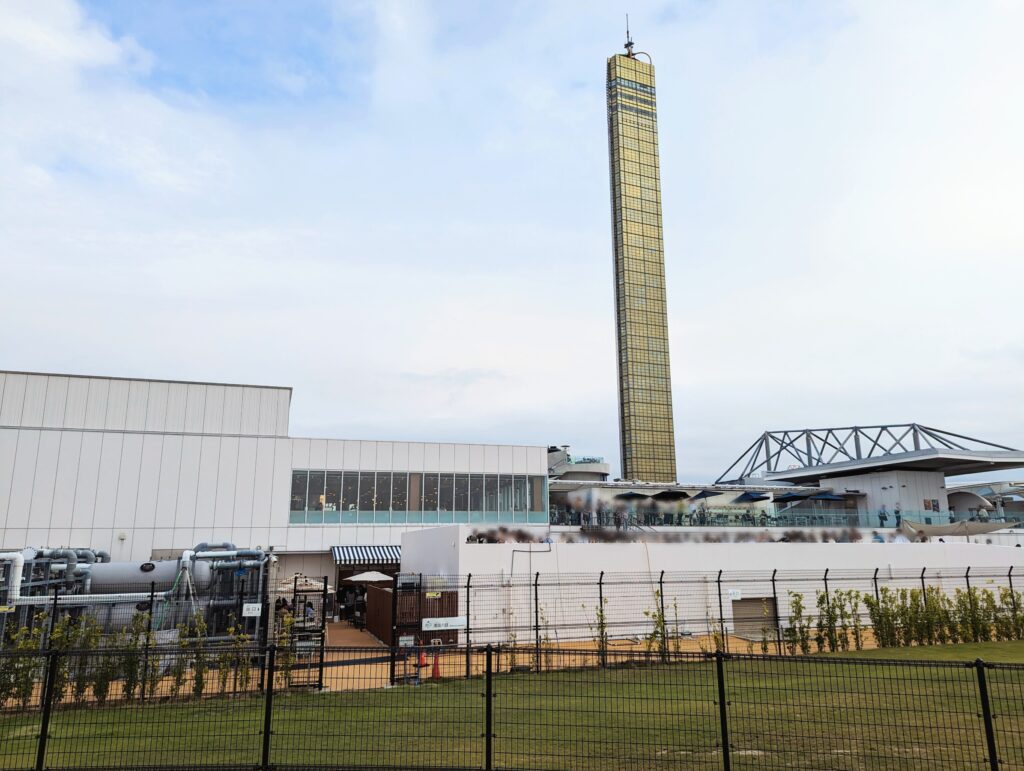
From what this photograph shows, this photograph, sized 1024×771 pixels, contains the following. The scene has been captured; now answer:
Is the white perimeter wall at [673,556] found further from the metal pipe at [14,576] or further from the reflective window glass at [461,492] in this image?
the metal pipe at [14,576]

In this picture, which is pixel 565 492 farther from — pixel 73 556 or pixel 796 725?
pixel 796 725

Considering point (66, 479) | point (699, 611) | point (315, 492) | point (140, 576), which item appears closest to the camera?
point (140, 576)

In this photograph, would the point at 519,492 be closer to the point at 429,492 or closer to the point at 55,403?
the point at 429,492

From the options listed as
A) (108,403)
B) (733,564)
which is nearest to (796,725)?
(733,564)

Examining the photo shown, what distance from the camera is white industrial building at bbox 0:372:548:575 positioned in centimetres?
3238

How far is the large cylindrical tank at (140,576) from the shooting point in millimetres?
20688

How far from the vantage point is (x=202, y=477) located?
3422cm

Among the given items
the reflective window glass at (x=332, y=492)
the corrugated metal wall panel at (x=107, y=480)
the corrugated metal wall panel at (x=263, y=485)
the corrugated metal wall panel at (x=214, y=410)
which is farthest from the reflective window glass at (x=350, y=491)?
the corrugated metal wall panel at (x=107, y=480)

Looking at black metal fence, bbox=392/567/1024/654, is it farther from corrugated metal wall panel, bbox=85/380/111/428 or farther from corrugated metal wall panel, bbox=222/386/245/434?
corrugated metal wall panel, bbox=85/380/111/428

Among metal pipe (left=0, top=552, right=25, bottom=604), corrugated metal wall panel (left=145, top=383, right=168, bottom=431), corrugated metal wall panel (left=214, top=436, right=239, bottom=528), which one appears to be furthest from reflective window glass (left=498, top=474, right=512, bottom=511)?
metal pipe (left=0, top=552, right=25, bottom=604)

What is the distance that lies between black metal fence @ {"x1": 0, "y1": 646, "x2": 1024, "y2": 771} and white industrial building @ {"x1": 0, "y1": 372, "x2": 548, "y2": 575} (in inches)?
777

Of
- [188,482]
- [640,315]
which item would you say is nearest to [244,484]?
[188,482]

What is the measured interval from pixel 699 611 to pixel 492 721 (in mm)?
17326

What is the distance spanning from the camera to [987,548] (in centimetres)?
2939
